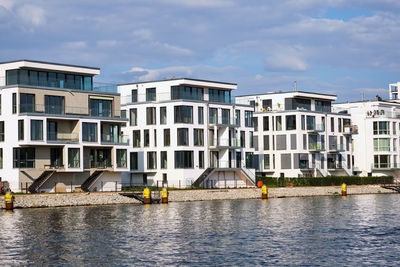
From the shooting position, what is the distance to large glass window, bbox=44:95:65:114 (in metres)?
65.0

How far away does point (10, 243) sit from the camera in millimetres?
34562

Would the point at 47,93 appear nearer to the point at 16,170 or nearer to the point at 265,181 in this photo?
the point at 16,170

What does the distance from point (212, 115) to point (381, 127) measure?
33.5 meters

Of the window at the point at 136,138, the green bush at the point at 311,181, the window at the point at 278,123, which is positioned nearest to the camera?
the window at the point at 136,138

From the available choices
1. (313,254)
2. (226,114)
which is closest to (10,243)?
(313,254)

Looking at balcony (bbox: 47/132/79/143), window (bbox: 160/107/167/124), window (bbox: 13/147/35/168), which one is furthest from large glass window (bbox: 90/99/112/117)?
window (bbox: 160/107/167/124)

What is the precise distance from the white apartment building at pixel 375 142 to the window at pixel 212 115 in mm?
28357

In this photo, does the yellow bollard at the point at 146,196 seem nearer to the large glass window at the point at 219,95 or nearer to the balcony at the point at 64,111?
the balcony at the point at 64,111

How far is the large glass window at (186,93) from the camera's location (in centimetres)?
7969

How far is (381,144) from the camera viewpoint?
104m

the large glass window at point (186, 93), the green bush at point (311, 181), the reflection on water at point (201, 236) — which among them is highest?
the large glass window at point (186, 93)

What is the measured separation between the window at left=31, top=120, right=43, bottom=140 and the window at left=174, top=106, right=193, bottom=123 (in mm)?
19249

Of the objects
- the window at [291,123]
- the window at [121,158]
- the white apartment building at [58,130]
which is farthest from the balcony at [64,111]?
the window at [291,123]

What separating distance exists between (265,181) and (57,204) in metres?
33.1
